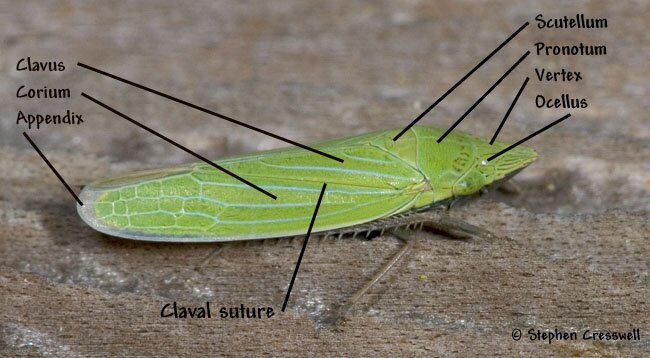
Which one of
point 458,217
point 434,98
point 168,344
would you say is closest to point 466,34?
point 434,98

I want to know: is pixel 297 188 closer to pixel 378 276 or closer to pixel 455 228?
pixel 378 276

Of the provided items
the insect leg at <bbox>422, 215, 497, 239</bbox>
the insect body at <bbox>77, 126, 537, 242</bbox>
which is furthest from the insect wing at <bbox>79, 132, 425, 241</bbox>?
the insect leg at <bbox>422, 215, 497, 239</bbox>

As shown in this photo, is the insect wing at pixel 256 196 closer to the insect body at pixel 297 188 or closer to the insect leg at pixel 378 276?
the insect body at pixel 297 188

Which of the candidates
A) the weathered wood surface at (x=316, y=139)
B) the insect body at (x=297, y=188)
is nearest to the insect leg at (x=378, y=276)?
the weathered wood surface at (x=316, y=139)

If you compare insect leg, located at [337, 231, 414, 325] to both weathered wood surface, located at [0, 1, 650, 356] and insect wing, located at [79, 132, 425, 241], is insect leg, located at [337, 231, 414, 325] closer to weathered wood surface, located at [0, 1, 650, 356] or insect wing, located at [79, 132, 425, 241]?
weathered wood surface, located at [0, 1, 650, 356]

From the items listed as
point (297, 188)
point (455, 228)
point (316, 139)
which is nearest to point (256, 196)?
point (297, 188)

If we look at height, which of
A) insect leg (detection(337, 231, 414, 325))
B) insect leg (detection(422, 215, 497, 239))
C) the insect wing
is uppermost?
the insect wing

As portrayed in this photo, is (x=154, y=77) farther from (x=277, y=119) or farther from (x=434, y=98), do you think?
(x=434, y=98)
